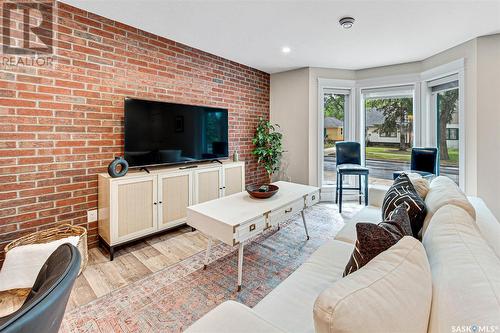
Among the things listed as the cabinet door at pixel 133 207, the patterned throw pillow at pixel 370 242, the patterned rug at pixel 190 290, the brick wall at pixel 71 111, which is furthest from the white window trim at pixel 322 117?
the patterned throw pillow at pixel 370 242

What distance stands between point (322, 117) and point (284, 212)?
2.75 m

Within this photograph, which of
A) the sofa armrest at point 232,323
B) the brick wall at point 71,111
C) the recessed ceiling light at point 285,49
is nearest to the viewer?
the sofa armrest at point 232,323

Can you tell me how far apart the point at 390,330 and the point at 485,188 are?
11.7ft

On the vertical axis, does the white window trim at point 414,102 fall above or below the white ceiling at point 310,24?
below

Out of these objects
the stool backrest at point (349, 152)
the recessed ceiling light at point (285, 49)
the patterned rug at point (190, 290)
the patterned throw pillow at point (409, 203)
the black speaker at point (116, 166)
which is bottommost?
the patterned rug at point (190, 290)

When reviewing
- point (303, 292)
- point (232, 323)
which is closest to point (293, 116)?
point (303, 292)

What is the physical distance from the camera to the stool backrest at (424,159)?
354 cm

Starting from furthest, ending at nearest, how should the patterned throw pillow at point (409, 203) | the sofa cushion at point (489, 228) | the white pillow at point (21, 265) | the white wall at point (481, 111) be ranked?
the white wall at point (481, 111) < the white pillow at point (21, 265) < the patterned throw pillow at point (409, 203) < the sofa cushion at point (489, 228)

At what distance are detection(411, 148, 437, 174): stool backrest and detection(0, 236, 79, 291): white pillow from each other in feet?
14.3

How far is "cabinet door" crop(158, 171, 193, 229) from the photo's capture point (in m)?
2.79

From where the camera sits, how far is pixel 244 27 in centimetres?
281

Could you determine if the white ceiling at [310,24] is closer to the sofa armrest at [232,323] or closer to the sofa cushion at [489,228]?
the sofa cushion at [489,228]

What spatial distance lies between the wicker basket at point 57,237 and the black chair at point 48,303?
1.58m

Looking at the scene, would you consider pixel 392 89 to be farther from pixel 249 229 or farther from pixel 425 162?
pixel 249 229
